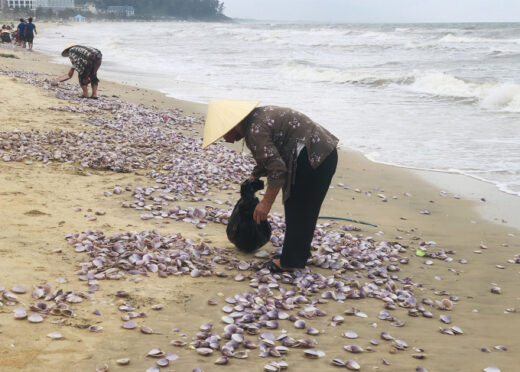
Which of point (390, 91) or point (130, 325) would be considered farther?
point (390, 91)

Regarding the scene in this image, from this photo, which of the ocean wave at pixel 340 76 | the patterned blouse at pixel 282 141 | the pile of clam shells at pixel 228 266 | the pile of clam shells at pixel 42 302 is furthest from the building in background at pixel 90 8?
the pile of clam shells at pixel 42 302

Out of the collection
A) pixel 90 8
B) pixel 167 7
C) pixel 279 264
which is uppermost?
pixel 167 7

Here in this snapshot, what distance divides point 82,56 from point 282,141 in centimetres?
Answer: 1051

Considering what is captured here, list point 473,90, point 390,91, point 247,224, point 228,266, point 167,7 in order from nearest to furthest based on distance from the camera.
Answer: point 228,266, point 247,224, point 473,90, point 390,91, point 167,7

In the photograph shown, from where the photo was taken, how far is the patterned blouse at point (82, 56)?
529 inches

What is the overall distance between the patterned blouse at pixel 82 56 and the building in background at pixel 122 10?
5778 inches

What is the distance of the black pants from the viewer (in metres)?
4.76

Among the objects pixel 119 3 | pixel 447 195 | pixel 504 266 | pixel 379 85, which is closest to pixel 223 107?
pixel 504 266

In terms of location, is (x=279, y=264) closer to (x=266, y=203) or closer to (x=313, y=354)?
(x=266, y=203)

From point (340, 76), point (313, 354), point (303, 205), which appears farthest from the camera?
point (340, 76)

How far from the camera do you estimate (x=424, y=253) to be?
20.0 ft

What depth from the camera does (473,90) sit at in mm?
19312

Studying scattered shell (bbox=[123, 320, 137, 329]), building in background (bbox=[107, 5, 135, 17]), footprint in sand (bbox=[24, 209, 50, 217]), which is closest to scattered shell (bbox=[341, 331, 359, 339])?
scattered shell (bbox=[123, 320, 137, 329])

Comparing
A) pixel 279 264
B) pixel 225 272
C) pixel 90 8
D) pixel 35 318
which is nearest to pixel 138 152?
pixel 225 272
